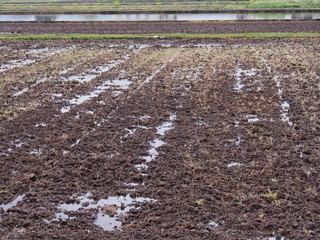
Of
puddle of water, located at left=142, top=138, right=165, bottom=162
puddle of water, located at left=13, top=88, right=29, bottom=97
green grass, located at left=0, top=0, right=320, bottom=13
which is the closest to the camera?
puddle of water, located at left=142, top=138, right=165, bottom=162

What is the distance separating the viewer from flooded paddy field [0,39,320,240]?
229 inches

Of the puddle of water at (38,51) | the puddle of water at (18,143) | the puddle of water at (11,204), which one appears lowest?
the puddle of water at (11,204)

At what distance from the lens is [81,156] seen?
8.05 meters

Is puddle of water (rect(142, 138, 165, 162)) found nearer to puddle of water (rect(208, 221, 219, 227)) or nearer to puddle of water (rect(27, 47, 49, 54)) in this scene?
puddle of water (rect(208, 221, 219, 227))

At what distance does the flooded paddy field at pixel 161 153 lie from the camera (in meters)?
5.80

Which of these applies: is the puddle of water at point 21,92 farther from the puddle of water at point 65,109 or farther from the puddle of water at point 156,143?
the puddle of water at point 156,143

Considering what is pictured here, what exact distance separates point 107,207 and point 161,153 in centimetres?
224

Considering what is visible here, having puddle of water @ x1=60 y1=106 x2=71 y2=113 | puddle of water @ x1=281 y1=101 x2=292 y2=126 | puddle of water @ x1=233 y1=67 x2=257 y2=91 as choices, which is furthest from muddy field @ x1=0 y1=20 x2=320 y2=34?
puddle of water @ x1=60 y1=106 x2=71 y2=113

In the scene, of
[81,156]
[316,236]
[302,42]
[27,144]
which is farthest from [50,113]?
[302,42]

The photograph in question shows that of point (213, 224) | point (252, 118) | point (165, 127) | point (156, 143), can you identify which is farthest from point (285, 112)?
point (213, 224)

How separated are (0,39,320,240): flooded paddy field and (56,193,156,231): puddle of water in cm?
2

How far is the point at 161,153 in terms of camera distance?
321 inches

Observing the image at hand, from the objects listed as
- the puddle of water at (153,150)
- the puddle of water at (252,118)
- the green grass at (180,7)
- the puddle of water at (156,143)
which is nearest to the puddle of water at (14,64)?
the puddle of water at (156,143)

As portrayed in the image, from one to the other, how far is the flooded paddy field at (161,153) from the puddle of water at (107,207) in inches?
0.7
